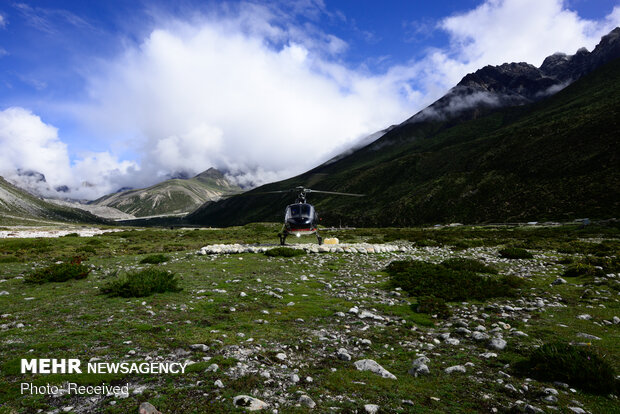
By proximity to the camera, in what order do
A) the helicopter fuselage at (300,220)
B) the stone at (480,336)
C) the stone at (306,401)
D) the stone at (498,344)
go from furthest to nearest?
the helicopter fuselage at (300,220) < the stone at (480,336) < the stone at (498,344) < the stone at (306,401)

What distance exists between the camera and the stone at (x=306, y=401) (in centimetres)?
433

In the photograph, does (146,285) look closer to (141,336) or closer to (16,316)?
(16,316)

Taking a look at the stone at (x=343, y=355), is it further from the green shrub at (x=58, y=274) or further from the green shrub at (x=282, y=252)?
the green shrub at (x=282, y=252)

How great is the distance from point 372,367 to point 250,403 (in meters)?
2.64

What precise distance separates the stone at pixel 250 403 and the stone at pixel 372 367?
2264mm

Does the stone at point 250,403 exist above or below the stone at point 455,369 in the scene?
above

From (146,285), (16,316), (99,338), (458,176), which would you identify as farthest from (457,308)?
(458,176)

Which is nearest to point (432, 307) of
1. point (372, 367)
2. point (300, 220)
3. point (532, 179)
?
point (372, 367)

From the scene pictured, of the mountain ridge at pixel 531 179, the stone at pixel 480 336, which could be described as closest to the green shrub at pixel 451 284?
the stone at pixel 480 336

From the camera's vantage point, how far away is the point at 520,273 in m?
15.3

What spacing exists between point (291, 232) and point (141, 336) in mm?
21724

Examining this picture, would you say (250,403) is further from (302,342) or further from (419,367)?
(419,367)

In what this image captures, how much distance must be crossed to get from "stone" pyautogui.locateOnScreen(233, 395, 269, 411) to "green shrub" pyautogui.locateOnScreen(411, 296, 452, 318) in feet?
22.6

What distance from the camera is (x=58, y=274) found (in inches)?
516
